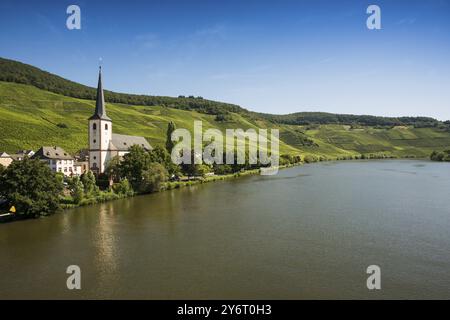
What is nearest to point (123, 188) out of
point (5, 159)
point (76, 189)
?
point (76, 189)

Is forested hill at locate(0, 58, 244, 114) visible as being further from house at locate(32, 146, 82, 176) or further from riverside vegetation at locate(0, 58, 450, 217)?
Answer: house at locate(32, 146, 82, 176)

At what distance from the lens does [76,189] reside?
4428cm

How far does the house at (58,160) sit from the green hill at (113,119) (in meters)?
22.2

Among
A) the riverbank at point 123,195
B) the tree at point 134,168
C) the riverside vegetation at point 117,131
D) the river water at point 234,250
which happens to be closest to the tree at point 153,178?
the riverside vegetation at point 117,131

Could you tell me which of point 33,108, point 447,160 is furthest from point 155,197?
point 447,160

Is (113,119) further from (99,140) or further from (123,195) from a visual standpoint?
(123,195)

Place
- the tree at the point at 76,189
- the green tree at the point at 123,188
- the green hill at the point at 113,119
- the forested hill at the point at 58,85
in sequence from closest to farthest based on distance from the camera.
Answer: the tree at the point at 76,189
the green tree at the point at 123,188
the green hill at the point at 113,119
the forested hill at the point at 58,85

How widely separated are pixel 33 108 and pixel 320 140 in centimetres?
13695

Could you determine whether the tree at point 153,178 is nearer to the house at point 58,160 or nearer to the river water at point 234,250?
the river water at point 234,250

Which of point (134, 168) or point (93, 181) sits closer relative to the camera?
point (93, 181)

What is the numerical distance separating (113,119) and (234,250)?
109030 mm

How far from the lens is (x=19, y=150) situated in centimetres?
7669

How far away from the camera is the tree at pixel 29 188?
35594mm
